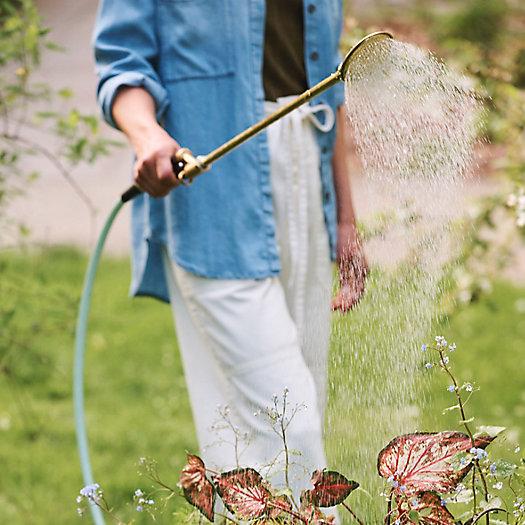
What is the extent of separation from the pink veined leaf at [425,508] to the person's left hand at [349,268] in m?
0.49

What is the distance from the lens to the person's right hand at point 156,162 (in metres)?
1.92

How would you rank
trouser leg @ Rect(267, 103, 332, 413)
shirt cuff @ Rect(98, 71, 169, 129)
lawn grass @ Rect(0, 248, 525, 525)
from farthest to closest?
lawn grass @ Rect(0, 248, 525, 525) → trouser leg @ Rect(267, 103, 332, 413) → shirt cuff @ Rect(98, 71, 169, 129)

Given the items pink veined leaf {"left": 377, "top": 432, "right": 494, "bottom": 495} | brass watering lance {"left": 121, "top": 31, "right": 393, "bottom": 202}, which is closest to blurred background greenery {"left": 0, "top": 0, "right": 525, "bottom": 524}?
brass watering lance {"left": 121, "top": 31, "right": 393, "bottom": 202}

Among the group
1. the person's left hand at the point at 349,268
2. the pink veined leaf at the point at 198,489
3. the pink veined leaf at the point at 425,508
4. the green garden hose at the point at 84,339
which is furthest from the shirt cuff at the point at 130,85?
the pink veined leaf at the point at 425,508

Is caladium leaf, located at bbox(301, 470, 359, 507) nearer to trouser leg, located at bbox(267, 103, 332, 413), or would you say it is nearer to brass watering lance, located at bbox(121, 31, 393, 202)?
brass watering lance, located at bbox(121, 31, 393, 202)

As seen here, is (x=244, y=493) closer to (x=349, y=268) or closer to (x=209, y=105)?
(x=349, y=268)

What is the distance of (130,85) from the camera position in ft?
6.81

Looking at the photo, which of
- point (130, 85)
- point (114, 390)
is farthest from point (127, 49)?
point (114, 390)

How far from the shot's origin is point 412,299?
174cm

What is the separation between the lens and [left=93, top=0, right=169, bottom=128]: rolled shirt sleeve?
6.89 ft

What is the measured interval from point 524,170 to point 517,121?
167mm

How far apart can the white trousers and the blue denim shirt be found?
0.04 metres

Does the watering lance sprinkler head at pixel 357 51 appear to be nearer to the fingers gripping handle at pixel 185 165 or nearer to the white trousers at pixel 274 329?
the fingers gripping handle at pixel 185 165

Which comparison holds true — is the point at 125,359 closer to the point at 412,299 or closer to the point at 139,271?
the point at 139,271
